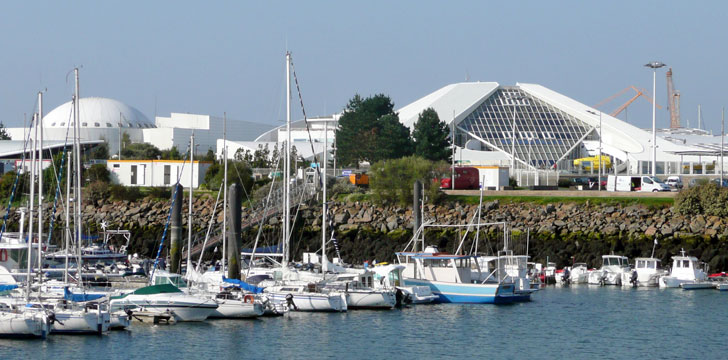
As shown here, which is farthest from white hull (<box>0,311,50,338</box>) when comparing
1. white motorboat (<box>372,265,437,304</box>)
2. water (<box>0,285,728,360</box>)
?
white motorboat (<box>372,265,437,304</box>)

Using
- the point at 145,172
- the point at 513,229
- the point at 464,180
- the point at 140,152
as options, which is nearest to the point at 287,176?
the point at 513,229

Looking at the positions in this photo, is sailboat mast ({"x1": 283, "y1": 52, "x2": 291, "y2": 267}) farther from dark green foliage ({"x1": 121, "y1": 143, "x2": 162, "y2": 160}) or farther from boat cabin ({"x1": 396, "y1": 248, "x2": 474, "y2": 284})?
dark green foliage ({"x1": 121, "y1": 143, "x2": 162, "y2": 160})

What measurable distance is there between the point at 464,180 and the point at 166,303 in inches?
1697

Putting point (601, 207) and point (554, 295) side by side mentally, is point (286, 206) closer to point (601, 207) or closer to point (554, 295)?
point (554, 295)

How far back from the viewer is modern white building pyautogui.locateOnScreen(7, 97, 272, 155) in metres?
138

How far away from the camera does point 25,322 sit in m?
33.7

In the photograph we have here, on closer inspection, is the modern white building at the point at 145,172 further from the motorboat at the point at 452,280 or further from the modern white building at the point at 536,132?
the motorboat at the point at 452,280

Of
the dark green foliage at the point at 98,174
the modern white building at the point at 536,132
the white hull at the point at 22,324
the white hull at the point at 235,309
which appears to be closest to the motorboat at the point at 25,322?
the white hull at the point at 22,324

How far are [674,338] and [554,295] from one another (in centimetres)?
1352

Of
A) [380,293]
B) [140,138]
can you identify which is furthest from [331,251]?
[140,138]

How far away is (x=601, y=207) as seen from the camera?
67.1m

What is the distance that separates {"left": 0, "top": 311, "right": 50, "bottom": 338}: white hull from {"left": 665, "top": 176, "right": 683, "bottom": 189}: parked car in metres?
52.5

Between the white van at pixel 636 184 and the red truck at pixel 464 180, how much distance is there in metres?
8.88

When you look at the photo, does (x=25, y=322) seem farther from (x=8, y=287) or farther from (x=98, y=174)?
(x=98, y=174)
